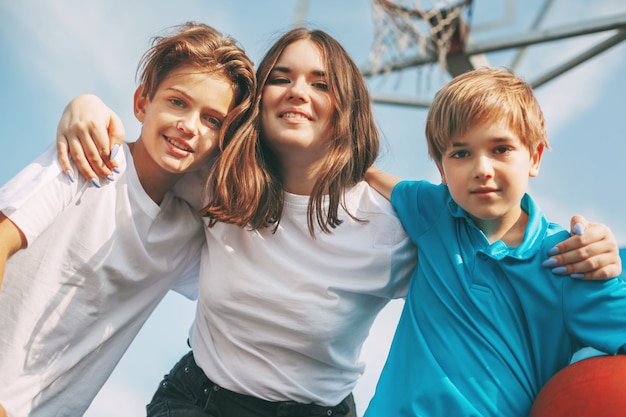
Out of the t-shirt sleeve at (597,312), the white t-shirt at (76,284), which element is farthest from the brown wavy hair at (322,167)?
the t-shirt sleeve at (597,312)

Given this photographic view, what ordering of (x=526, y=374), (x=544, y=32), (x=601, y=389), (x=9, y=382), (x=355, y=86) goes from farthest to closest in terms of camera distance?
(x=544, y=32), (x=355, y=86), (x=9, y=382), (x=526, y=374), (x=601, y=389)

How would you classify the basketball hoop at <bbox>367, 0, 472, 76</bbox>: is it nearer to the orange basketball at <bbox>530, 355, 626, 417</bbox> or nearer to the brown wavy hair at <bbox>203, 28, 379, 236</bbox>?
the brown wavy hair at <bbox>203, 28, 379, 236</bbox>

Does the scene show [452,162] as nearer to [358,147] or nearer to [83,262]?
[358,147]

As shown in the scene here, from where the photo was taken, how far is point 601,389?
1.71 meters

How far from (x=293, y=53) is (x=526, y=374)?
139cm

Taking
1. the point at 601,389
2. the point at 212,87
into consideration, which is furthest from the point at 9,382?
the point at 601,389

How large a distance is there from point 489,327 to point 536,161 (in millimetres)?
565

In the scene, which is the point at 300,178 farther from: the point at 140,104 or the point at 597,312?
the point at 597,312

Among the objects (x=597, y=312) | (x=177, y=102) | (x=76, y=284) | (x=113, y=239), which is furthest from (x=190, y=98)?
(x=597, y=312)

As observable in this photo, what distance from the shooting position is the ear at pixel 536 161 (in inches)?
82.4

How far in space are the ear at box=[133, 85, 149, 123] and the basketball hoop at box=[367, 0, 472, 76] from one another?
12.2ft

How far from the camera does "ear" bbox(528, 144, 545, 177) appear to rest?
6.87ft

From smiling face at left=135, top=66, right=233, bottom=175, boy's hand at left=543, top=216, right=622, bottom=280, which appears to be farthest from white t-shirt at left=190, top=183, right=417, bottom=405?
boy's hand at left=543, top=216, right=622, bottom=280

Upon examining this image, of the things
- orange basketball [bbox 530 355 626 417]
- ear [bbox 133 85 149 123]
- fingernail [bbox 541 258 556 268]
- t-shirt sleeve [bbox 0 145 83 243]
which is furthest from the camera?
ear [bbox 133 85 149 123]
